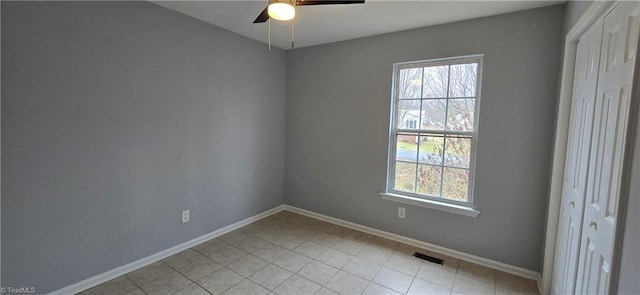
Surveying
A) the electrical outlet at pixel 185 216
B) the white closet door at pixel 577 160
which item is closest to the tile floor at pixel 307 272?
the electrical outlet at pixel 185 216

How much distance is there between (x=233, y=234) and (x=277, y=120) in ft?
5.21

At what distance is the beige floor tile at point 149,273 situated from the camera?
2.14 m

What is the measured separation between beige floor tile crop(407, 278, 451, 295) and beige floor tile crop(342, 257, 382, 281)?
33 centimetres

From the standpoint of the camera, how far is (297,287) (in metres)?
2.10

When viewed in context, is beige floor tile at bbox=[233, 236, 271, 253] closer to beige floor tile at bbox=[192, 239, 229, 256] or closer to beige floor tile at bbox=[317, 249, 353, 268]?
beige floor tile at bbox=[192, 239, 229, 256]

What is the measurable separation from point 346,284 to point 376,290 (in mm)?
243

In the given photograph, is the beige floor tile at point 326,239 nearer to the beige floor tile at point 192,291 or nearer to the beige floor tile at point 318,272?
the beige floor tile at point 318,272

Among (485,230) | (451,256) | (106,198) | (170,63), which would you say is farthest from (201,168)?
(485,230)

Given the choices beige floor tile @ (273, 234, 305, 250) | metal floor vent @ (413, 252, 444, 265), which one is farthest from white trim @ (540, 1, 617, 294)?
beige floor tile @ (273, 234, 305, 250)

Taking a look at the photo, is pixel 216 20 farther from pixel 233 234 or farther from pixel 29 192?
pixel 233 234

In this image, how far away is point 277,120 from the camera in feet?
12.1

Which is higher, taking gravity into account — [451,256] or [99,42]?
[99,42]

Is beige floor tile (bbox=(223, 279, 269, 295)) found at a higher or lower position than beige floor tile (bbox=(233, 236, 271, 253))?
lower

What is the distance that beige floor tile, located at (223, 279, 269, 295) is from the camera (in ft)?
6.63
